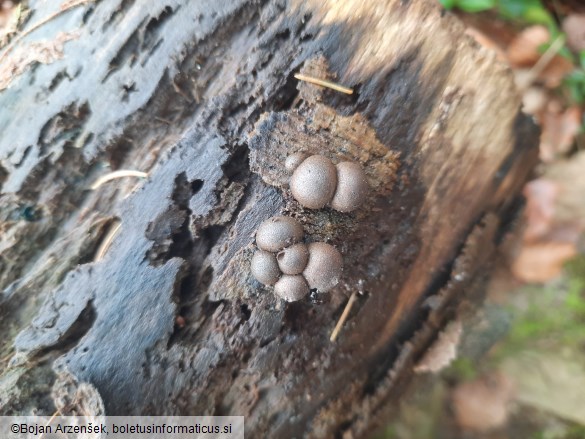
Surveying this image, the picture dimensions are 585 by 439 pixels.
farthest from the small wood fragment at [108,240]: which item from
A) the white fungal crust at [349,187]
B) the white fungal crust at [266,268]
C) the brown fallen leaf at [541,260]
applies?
the brown fallen leaf at [541,260]

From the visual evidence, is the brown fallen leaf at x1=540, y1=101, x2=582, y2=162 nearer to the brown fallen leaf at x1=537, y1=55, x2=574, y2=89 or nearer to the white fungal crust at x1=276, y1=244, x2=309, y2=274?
the brown fallen leaf at x1=537, y1=55, x2=574, y2=89

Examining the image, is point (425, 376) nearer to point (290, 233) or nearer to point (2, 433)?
point (290, 233)

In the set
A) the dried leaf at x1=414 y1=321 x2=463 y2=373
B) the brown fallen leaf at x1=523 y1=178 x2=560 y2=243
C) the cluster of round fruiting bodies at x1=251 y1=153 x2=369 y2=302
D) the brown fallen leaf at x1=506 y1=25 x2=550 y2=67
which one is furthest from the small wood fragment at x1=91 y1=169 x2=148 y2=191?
the brown fallen leaf at x1=506 y1=25 x2=550 y2=67

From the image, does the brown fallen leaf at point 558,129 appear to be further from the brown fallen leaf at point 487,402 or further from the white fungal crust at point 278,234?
the white fungal crust at point 278,234

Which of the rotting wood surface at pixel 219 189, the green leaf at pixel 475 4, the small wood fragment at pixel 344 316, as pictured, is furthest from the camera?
the green leaf at pixel 475 4

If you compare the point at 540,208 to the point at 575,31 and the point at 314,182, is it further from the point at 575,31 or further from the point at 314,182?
the point at 314,182

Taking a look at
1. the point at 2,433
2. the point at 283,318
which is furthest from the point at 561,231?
the point at 2,433

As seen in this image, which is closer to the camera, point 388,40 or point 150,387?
point 150,387
